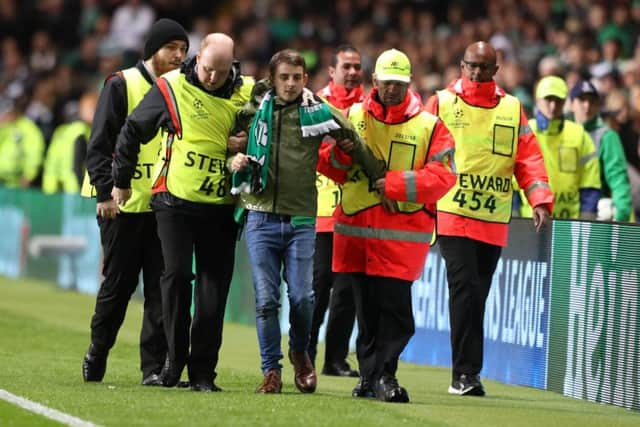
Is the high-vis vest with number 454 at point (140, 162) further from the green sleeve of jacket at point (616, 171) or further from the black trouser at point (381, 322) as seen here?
the green sleeve of jacket at point (616, 171)

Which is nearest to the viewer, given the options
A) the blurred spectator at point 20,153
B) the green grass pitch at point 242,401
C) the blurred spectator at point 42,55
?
the green grass pitch at point 242,401

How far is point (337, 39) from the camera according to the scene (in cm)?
2828

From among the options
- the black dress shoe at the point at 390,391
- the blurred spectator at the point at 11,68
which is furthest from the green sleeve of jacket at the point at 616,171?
the blurred spectator at the point at 11,68

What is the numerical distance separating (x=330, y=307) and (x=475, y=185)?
1694 mm

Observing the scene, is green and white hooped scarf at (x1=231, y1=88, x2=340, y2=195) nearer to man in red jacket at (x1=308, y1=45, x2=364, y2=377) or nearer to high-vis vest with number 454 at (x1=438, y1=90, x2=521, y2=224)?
high-vis vest with number 454 at (x1=438, y1=90, x2=521, y2=224)

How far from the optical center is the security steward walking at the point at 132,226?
11.4 meters

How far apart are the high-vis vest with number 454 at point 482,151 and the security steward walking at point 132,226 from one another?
6.87 ft

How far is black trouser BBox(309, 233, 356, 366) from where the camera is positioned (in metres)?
13.2

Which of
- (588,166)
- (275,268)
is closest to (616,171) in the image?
(588,166)

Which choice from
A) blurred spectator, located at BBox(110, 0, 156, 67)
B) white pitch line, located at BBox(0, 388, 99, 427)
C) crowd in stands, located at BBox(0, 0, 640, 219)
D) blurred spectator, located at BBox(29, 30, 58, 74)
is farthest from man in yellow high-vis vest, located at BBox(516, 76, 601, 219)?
blurred spectator, located at BBox(29, 30, 58, 74)

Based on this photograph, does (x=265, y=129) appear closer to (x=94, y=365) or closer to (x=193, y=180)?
(x=193, y=180)

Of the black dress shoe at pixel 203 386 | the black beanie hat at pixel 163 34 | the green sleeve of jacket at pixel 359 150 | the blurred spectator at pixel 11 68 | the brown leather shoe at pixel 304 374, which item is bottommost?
the black dress shoe at pixel 203 386

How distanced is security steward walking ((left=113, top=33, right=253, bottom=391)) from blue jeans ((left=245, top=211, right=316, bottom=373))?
23 centimetres

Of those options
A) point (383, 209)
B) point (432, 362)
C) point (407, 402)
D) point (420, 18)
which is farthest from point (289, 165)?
point (420, 18)
